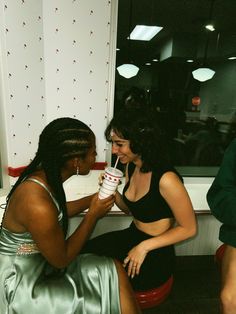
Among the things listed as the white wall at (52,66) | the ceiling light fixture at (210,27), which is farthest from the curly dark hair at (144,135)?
the ceiling light fixture at (210,27)

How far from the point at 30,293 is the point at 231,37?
7.87 feet

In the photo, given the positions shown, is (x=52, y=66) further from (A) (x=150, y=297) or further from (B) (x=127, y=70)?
(A) (x=150, y=297)

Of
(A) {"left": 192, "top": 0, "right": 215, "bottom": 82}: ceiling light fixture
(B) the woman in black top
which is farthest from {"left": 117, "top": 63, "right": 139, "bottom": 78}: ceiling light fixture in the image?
(B) the woman in black top

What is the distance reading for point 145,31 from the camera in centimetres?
214

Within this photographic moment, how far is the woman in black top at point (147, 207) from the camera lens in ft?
3.66

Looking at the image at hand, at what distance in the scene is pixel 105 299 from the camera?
0.98m

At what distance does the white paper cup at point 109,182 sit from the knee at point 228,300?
66 centimetres

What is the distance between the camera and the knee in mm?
1111

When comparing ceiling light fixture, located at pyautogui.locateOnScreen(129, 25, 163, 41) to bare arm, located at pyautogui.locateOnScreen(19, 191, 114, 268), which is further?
ceiling light fixture, located at pyautogui.locateOnScreen(129, 25, 163, 41)

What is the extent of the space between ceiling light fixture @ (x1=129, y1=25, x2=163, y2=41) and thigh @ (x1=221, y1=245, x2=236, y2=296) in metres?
1.68

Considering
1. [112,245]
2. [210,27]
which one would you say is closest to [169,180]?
[112,245]

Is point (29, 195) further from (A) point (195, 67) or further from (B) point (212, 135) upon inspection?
(B) point (212, 135)

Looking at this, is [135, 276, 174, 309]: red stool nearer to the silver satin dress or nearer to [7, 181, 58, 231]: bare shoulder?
the silver satin dress

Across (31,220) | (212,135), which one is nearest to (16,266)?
(31,220)
